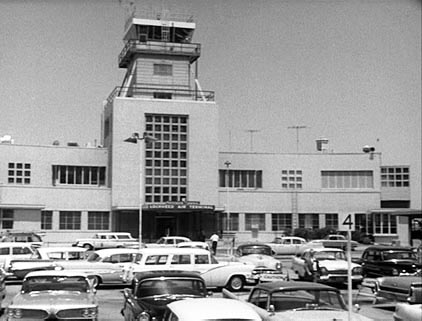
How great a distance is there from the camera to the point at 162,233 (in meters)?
57.0

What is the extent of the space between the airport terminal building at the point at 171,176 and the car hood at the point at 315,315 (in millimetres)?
41625

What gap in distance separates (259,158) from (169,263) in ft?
135

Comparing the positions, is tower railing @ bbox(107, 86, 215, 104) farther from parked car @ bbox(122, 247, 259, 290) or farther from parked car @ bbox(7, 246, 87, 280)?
parked car @ bbox(122, 247, 259, 290)

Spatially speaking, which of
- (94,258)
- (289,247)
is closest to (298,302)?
(94,258)

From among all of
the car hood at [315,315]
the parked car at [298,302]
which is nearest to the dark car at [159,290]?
the parked car at [298,302]

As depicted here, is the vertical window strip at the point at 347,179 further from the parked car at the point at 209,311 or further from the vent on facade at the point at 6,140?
the parked car at the point at 209,311

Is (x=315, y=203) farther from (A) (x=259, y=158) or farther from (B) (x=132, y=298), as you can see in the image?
(B) (x=132, y=298)

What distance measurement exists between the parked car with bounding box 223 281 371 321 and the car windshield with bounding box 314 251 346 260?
38.1 ft

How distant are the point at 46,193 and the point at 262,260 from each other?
33778 mm

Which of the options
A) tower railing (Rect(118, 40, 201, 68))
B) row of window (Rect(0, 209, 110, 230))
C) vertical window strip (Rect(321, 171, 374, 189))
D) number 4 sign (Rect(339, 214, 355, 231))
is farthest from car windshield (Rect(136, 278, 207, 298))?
vertical window strip (Rect(321, 171, 374, 189))

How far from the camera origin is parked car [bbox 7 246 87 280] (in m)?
24.4

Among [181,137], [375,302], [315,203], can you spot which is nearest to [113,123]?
[181,137]

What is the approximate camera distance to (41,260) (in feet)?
83.5

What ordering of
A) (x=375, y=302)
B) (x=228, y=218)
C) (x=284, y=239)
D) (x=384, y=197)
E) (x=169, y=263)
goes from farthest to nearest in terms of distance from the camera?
(x=384, y=197)
(x=228, y=218)
(x=284, y=239)
(x=169, y=263)
(x=375, y=302)
